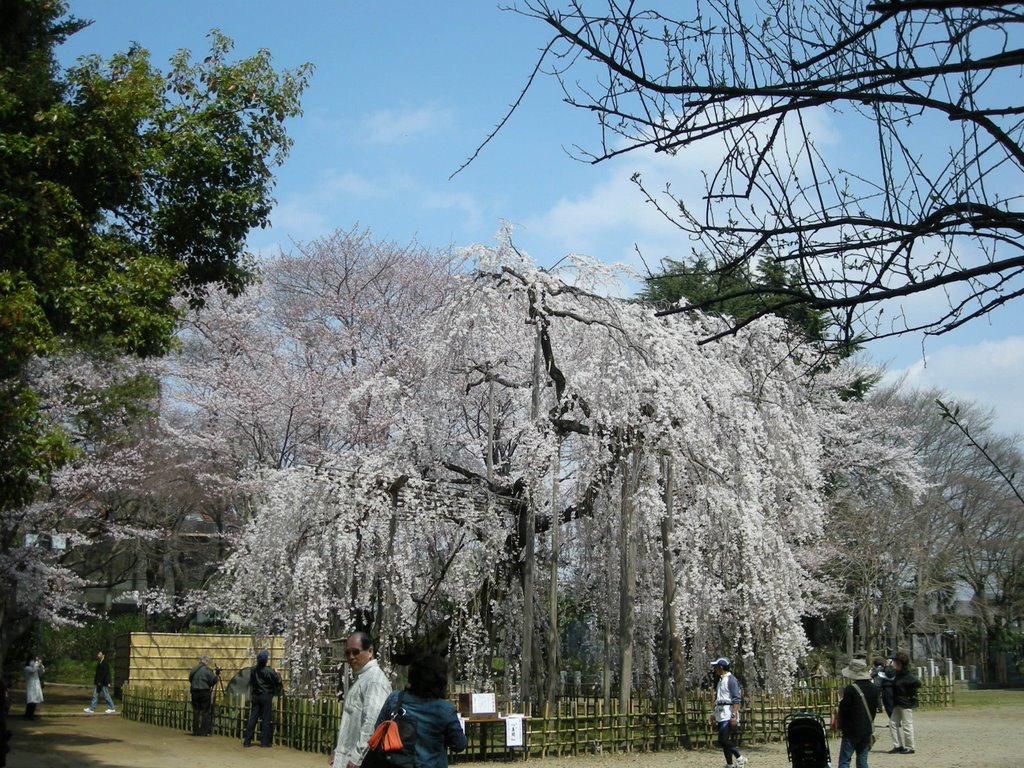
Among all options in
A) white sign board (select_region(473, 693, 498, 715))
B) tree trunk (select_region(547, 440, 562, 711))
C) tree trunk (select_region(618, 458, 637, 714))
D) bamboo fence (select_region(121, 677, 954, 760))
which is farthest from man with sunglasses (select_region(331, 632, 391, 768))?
tree trunk (select_region(618, 458, 637, 714))

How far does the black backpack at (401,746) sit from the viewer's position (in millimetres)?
4324

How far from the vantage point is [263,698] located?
14102 mm

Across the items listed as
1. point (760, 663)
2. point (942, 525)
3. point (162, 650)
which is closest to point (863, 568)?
point (942, 525)

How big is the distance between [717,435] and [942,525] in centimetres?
1935

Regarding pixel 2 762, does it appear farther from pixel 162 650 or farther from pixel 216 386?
pixel 216 386

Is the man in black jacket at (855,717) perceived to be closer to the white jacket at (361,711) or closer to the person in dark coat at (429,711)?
the white jacket at (361,711)

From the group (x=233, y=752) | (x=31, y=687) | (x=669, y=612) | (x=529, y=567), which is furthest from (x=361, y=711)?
(x=31, y=687)

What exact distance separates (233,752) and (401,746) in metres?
10.5

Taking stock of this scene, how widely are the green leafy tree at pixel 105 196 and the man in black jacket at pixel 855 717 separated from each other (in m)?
7.61

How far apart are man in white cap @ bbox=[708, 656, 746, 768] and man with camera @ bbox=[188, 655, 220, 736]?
8046 mm

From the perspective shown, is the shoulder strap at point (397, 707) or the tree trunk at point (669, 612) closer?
the shoulder strap at point (397, 707)

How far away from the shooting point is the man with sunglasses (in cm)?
523

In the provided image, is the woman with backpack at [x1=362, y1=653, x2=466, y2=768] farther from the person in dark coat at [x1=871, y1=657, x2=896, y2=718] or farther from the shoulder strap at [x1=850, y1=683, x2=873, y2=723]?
the person in dark coat at [x1=871, y1=657, x2=896, y2=718]

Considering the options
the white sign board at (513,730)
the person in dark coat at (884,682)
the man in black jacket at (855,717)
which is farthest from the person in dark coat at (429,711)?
the person in dark coat at (884,682)
